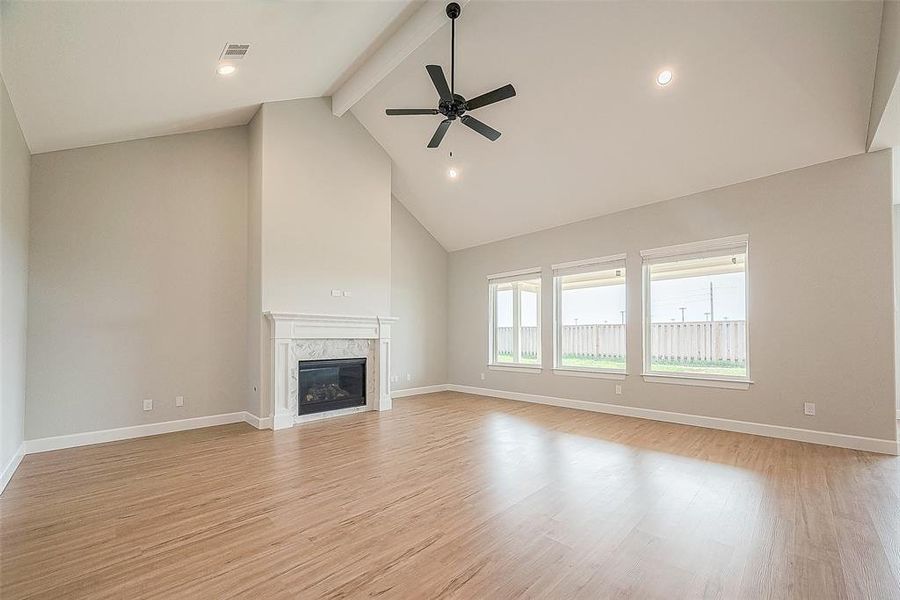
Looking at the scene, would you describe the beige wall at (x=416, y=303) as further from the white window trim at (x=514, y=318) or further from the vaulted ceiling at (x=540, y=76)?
the vaulted ceiling at (x=540, y=76)

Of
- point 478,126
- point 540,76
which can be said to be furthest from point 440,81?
point 540,76

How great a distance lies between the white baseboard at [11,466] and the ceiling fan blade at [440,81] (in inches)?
183

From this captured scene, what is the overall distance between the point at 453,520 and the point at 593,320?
14.6 ft

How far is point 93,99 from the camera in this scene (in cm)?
351

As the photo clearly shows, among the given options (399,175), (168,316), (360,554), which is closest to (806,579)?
(360,554)

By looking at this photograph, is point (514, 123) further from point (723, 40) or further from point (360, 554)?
point (360, 554)

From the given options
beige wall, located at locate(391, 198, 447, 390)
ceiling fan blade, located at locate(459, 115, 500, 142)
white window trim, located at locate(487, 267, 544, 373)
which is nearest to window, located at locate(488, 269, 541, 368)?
white window trim, located at locate(487, 267, 544, 373)

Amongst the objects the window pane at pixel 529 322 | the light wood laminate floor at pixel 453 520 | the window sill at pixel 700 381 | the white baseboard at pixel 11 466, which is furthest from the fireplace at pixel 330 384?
the window sill at pixel 700 381

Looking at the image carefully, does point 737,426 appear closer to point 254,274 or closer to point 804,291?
point 804,291

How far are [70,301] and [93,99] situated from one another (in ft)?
6.73

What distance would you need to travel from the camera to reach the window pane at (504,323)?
7.43 metres

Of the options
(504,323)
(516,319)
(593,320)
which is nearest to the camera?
(593,320)

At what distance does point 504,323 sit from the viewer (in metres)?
7.53

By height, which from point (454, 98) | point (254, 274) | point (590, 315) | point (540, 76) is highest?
point (540, 76)
